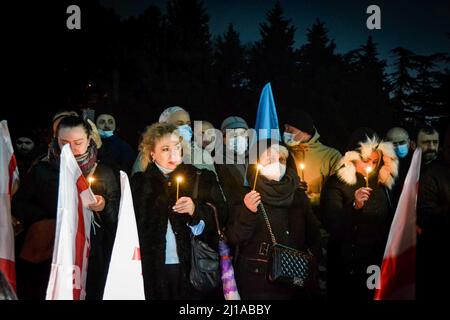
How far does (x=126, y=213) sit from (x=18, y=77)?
6.74m

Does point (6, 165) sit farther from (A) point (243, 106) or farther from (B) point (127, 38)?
(A) point (243, 106)

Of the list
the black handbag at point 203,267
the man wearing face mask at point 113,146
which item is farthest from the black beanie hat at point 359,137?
the man wearing face mask at point 113,146

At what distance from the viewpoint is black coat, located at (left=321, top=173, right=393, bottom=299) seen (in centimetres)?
577

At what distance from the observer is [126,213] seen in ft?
13.0

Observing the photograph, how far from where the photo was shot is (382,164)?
603cm

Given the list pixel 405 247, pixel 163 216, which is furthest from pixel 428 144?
pixel 405 247

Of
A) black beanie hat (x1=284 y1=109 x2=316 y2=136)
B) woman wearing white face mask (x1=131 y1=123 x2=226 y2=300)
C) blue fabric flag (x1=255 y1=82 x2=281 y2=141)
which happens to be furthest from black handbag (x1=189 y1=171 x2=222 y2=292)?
black beanie hat (x1=284 y1=109 x2=316 y2=136)

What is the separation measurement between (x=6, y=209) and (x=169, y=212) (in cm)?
127

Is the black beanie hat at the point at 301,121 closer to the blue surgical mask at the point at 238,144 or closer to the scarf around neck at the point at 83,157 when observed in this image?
the blue surgical mask at the point at 238,144

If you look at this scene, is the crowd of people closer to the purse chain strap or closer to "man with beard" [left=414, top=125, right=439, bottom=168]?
the purse chain strap

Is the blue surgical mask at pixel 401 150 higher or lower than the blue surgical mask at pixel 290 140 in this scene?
lower

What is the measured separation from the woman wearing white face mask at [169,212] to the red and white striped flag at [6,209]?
1019 mm

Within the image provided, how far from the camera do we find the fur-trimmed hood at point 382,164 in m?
5.83

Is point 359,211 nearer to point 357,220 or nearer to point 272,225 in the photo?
point 357,220
